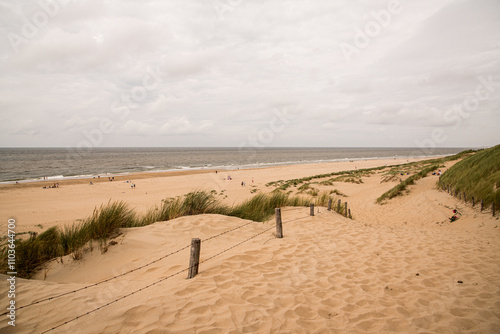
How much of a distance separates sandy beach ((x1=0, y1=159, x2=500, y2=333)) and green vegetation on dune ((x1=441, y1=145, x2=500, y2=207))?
1.10 metres

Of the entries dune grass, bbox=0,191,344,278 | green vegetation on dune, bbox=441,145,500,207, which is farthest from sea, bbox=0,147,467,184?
green vegetation on dune, bbox=441,145,500,207

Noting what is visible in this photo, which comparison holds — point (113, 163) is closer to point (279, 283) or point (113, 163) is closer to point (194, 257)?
point (194, 257)

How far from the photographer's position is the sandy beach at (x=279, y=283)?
3.48 m

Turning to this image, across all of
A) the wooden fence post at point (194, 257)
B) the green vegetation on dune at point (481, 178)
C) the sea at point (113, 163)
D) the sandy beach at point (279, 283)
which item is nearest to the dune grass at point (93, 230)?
the sandy beach at point (279, 283)

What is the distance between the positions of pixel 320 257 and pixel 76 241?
631cm

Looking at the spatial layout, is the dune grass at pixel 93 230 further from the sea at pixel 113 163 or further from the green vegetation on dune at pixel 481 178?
the sea at pixel 113 163

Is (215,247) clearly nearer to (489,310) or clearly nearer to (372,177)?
(489,310)

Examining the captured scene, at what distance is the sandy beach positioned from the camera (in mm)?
3480

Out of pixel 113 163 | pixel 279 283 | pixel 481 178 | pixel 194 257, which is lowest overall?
pixel 279 283

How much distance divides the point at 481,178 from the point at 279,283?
1220 cm

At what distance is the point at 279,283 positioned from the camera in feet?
15.4

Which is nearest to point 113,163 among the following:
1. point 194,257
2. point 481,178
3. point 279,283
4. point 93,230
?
point 93,230

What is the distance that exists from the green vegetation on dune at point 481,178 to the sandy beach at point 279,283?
1.10 meters

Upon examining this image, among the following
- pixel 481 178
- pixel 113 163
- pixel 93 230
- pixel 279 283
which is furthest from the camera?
pixel 113 163
